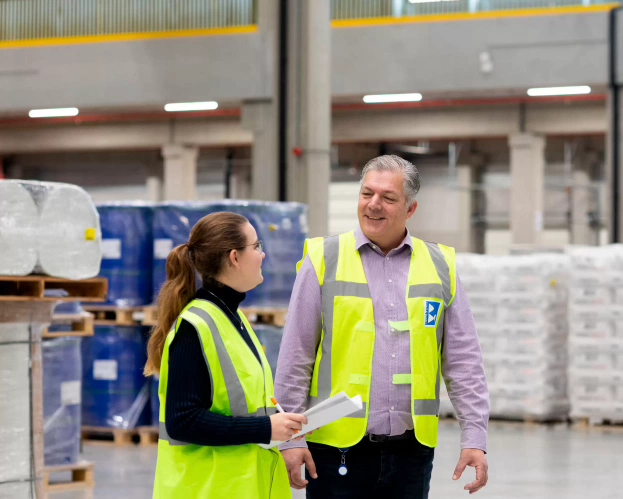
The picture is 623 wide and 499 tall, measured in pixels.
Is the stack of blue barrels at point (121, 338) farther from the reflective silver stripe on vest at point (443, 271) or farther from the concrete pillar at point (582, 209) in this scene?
the concrete pillar at point (582, 209)

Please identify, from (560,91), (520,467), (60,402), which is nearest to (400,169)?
(60,402)

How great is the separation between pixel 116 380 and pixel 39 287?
4.14 meters

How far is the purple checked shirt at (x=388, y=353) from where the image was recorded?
9.91 feet

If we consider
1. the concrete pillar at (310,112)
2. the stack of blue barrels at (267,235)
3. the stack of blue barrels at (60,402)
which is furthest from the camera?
the concrete pillar at (310,112)

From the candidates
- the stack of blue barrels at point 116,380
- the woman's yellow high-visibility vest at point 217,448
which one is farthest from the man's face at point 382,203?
the stack of blue barrels at point 116,380

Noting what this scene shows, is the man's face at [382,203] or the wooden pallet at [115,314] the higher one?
the man's face at [382,203]

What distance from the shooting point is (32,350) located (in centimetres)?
566

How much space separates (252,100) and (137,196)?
11462mm

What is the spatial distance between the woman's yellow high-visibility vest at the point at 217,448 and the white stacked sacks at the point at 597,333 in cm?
873

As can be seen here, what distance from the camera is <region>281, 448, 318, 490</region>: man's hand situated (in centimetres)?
296

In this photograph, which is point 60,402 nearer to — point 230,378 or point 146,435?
point 146,435

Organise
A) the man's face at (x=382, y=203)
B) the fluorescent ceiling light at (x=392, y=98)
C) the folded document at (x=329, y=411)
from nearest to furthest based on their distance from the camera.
→ the folded document at (x=329, y=411) → the man's face at (x=382, y=203) → the fluorescent ceiling light at (x=392, y=98)

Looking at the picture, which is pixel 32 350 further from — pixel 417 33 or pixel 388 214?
pixel 417 33

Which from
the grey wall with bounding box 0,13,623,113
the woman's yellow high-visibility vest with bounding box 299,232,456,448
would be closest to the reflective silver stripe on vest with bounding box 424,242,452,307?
the woman's yellow high-visibility vest with bounding box 299,232,456,448
